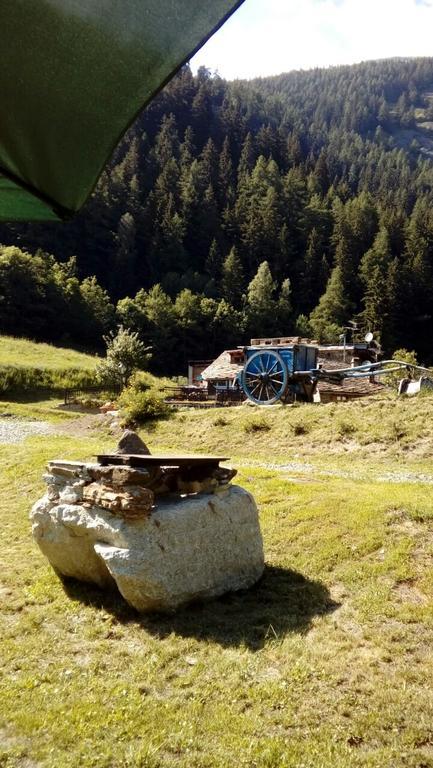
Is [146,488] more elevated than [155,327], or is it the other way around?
[155,327]

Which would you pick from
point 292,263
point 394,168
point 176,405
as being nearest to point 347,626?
point 176,405

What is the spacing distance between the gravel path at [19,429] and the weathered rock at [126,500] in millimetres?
12584

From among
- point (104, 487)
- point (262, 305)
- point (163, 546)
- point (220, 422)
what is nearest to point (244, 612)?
point (163, 546)

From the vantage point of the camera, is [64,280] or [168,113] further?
[168,113]

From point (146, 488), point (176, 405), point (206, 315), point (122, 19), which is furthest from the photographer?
point (206, 315)

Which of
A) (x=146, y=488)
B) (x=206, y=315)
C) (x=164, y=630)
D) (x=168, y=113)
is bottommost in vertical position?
(x=164, y=630)

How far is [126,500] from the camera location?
6438 mm

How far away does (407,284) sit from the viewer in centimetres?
7894

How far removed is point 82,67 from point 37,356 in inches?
1687

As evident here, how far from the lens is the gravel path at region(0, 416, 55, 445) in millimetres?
19236

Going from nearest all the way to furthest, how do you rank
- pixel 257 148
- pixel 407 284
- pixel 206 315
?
pixel 206 315 < pixel 407 284 < pixel 257 148

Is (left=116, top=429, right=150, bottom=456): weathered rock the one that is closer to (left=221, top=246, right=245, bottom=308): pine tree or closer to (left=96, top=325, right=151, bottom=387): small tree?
(left=96, top=325, right=151, bottom=387): small tree

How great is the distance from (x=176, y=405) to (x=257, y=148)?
369 feet

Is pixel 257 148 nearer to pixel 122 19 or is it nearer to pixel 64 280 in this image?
pixel 64 280
